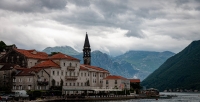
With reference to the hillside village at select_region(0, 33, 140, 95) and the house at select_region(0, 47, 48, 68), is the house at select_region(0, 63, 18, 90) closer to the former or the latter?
the hillside village at select_region(0, 33, 140, 95)

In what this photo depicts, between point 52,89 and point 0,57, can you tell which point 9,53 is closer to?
point 0,57

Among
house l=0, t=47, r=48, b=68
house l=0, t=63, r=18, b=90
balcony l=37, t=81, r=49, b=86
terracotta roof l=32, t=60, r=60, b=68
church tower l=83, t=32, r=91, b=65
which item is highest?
church tower l=83, t=32, r=91, b=65

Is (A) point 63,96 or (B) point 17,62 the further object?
(B) point 17,62

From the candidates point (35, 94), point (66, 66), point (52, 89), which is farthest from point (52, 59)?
point (35, 94)

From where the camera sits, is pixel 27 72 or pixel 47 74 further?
pixel 47 74

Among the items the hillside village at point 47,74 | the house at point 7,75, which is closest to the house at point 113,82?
the hillside village at point 47,74

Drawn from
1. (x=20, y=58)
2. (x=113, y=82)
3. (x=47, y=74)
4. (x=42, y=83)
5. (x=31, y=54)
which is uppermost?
(x=31, y=54)

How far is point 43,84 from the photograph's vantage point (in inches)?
4776

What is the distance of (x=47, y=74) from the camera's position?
408 ft

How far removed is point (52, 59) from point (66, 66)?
6.48 meters

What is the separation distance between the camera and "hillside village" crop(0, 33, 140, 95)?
11988 cm

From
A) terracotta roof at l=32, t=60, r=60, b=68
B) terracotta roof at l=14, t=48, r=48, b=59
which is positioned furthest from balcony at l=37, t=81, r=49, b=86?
terracotta roof at l=14, t=48, r=48, b=59

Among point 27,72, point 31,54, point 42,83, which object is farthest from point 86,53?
point 27,72

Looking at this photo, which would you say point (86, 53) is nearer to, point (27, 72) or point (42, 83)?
point (42, 83)
